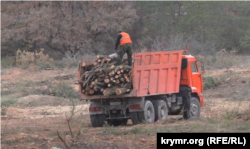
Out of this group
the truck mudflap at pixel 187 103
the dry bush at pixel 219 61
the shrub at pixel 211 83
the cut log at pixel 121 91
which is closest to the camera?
the cut log at pixel 121 91

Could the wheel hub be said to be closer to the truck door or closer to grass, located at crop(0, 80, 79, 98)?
the truck door

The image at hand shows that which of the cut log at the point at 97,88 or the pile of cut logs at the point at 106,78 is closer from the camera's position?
the pile of cut logs at the point at 106,78

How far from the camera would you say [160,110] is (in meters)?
16.3

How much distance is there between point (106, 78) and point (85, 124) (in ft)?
8.84

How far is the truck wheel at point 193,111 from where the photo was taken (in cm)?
1748

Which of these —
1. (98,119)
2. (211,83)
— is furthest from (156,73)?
(211,83)

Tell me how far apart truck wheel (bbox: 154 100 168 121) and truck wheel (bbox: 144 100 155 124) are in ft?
0.63

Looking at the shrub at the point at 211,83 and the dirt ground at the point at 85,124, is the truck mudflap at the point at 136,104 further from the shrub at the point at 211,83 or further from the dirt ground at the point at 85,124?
the shrub at the point at 211,83

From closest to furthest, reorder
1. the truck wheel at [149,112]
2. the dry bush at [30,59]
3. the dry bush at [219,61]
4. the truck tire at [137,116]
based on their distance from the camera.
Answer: the truck tire at [137,116], the truck wheel at [149,112], the dry bush at [219,61], the dry bush at [30,59]

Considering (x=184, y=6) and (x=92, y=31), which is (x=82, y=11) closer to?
(x=92, y=31)

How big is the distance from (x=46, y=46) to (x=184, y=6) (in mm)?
13254

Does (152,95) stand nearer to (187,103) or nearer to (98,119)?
(98,119)

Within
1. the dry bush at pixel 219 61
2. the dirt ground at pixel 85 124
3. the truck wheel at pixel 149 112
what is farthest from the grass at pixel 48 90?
the dry bush at pixel 219 61

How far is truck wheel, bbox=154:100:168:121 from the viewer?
1617cm
